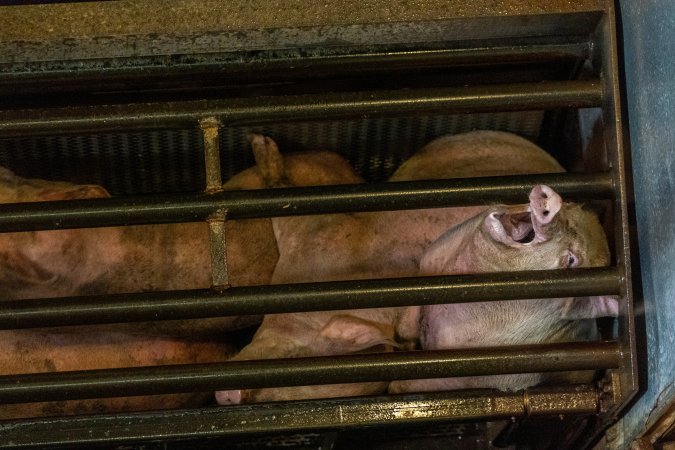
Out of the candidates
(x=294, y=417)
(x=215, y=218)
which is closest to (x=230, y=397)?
(x=294, y=417)

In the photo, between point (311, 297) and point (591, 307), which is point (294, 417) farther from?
point (591, 307)

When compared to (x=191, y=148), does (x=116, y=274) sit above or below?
below

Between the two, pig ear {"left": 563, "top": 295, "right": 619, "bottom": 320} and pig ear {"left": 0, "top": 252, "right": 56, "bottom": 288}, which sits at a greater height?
pig ear {"left": 0, "top": 252, "right": 56, "bottom": 288}

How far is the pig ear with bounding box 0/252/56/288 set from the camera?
6.47 ft

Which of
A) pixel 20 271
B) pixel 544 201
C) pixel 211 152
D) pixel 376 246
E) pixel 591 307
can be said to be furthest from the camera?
pixel 376 246

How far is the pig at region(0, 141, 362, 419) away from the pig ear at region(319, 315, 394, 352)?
0.36 metres

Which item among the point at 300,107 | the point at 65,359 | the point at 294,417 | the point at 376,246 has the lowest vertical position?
the point at 294,417

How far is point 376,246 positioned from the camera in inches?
83.2

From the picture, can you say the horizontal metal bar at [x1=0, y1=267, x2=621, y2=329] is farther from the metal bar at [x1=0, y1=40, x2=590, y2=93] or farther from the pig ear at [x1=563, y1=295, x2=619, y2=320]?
the metal bar at [x1=0, y1=40, x2=590, y2=93]

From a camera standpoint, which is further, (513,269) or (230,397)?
(230,397)

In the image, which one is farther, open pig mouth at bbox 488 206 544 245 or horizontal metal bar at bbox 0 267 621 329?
open pig mouth at bbox 488 206 544 245

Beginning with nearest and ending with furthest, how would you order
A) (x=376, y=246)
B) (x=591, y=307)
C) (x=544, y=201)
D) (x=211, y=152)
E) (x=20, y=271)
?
1. (x=544, y=201)
2. (x=211, y=152)
3. (x=591, y=307)
4. (x=20, y=271)
5. (x=376, y=246)

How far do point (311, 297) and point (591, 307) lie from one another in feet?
2.09

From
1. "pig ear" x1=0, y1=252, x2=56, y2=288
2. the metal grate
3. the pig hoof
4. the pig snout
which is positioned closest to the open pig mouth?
the pig snout
